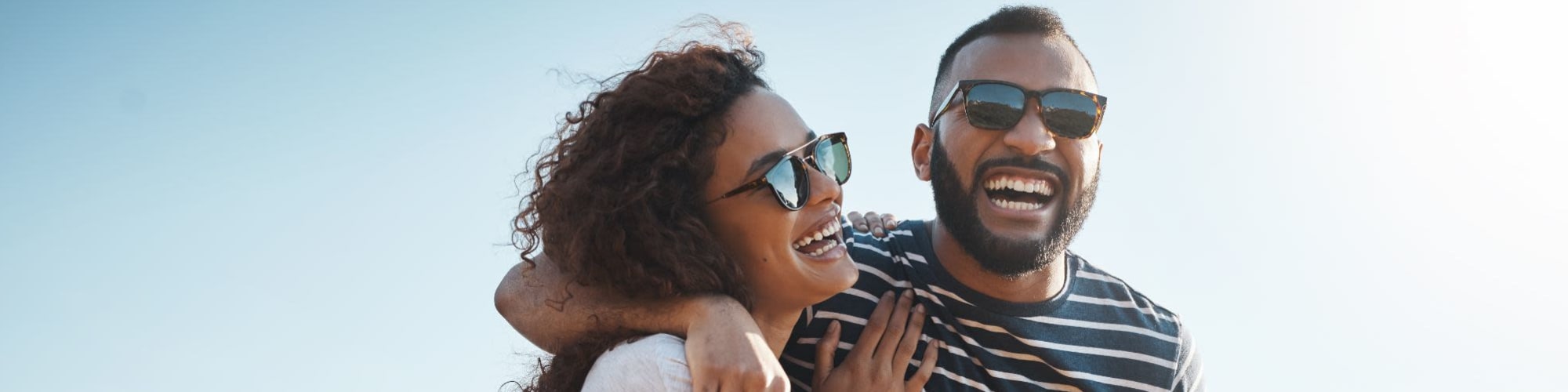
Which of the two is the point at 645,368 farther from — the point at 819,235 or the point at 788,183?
the point at 819,235

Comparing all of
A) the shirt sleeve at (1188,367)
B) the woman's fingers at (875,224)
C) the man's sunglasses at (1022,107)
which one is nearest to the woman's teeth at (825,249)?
the woman's fingers at (875,224)

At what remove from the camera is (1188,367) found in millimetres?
5508

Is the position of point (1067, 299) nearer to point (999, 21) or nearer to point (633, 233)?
point (999, 21)

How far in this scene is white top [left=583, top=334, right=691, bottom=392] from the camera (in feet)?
11.4

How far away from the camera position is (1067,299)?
17.8ft

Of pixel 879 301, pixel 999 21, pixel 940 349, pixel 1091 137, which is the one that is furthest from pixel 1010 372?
pixel 999 21

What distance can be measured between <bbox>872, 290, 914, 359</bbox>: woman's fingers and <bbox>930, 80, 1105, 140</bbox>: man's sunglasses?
2.98ft

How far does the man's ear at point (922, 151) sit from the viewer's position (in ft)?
19.4

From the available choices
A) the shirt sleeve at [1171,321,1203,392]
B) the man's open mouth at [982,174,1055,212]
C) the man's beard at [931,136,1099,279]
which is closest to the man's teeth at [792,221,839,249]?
the man's beard at [931,136,1099,279]

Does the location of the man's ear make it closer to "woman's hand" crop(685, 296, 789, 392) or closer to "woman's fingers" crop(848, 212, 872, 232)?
"woman's fingers" crop(848, 212, 872, 232)

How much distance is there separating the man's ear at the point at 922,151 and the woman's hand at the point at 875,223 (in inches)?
10.9

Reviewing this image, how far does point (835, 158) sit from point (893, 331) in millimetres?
947

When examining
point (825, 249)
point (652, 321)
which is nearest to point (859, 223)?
point (825, 249)

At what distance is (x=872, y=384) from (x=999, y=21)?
2.01 meters
